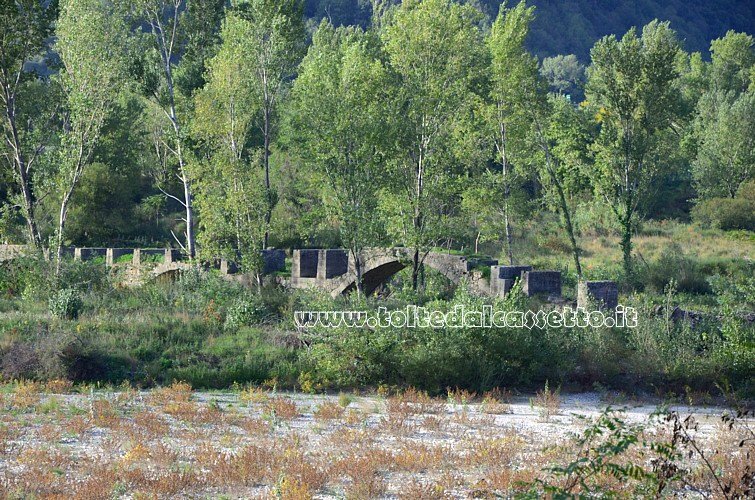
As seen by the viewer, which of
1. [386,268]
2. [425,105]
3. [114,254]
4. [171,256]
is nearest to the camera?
[425,105]

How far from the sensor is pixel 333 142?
910 inches

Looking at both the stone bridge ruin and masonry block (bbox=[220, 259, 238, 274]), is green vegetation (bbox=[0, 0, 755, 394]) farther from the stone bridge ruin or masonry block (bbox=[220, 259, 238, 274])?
masonry block (bbox=[220, 259, 238, 274])

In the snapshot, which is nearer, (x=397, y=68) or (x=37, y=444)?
(x=37, y=444)

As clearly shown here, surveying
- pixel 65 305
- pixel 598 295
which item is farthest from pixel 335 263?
pixel 598 295

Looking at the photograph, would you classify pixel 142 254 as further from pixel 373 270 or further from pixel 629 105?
pixel 629 105

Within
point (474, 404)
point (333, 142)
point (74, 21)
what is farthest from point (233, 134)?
point (474, 404)

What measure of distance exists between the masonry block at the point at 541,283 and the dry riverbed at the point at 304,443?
388 centimetres

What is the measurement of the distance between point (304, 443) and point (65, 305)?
40.1 feet

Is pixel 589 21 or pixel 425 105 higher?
pixel 589 21

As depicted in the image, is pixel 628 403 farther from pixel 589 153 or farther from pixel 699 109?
pixel 699 109

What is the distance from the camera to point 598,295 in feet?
64.6

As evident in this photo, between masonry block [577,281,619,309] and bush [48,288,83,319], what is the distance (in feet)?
41.9

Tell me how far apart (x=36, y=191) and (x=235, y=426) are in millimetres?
17220

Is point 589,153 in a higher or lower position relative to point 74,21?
lower
